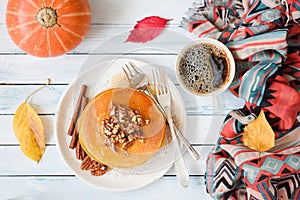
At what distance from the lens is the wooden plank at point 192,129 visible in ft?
3.23

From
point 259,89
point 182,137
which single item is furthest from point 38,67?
point 259,89

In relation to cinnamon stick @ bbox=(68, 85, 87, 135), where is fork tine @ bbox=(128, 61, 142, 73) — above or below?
above

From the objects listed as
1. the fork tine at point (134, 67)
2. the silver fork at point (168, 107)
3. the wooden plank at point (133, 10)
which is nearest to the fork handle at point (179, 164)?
the silver fork at point (168, 107)

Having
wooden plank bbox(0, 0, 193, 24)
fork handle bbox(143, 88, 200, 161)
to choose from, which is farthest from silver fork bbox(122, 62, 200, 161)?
wooden plank bbox(0, 0, 193, 24)

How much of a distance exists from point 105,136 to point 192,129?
0.18 meters

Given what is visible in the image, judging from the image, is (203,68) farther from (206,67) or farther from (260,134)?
(260,134)

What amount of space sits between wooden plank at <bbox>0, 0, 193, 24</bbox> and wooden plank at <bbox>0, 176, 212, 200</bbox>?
0.33m

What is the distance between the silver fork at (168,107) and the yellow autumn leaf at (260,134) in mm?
137

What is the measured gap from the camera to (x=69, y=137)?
97cm

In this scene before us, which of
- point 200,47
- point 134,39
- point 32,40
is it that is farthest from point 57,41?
point 200,47

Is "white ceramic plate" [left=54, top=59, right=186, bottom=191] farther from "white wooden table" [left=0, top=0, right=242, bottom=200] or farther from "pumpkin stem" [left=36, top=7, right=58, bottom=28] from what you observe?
"pumpkin stem" [left=36, top=7, right=58, bottom=28]

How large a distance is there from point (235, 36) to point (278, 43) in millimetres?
84

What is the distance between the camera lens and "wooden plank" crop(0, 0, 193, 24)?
3.26ft

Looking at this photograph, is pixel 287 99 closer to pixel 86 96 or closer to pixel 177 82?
pixel 177 82
